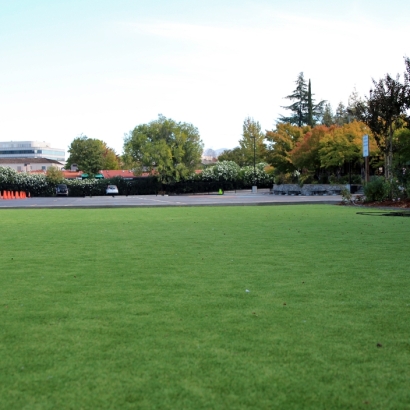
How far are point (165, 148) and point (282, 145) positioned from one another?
18.2 metres

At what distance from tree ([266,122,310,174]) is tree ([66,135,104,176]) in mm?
57573

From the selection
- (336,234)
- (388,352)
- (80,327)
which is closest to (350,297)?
(388,352)

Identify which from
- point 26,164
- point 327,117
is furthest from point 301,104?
point 26,164

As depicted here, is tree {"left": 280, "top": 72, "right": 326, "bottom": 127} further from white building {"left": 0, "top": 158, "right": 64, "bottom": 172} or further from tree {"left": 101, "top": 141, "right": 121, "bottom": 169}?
white building {"left": 0, "top": 158, "right": 64, "bottom": 172}

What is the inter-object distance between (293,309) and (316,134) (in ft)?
171

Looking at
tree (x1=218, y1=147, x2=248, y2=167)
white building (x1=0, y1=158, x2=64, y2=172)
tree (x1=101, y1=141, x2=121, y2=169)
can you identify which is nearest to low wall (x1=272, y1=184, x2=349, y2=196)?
tree (x1=218, y1=147, x2=248, y2=167)

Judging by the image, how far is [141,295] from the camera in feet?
22.4

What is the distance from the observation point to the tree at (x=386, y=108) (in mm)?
29920

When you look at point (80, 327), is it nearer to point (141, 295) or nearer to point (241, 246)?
point (141, 295)

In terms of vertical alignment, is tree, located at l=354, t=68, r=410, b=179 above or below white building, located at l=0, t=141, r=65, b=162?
below

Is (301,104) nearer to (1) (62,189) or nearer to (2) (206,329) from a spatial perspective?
(1) (62,189)

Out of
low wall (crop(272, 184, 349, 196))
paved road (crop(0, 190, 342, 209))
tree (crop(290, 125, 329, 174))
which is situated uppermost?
tree (crop(290, 125, 329, 174))

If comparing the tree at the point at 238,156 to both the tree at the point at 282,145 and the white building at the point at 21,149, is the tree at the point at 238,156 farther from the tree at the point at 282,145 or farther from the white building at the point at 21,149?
the white building at the point at 21,149

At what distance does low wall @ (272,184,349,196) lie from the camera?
169 feet
